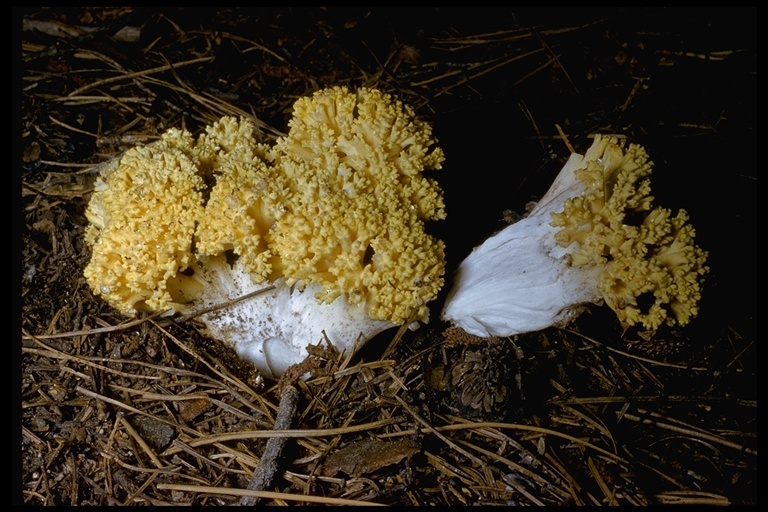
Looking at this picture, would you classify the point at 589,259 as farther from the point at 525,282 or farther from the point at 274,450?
the point at 274,450

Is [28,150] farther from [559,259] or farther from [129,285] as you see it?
[559,259]

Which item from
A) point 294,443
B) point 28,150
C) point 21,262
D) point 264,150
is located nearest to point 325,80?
point 264,150

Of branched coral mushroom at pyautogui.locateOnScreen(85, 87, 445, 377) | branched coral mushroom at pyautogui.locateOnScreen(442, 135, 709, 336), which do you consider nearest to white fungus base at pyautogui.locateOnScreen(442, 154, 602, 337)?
branched coral mushroom at pyautogui.locateOnScreen(442, 135, 709, 336)

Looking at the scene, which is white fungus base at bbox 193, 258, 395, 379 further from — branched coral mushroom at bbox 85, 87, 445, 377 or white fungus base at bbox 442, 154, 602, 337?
white fungus base at bbox 442, 154, 602, 337

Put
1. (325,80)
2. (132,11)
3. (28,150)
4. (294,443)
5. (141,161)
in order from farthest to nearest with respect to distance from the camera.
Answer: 1. (132,11)
2. (325,80)
3. (28,150)
4. (141,161)
5. (294,443)

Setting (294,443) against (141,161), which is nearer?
(294,443)

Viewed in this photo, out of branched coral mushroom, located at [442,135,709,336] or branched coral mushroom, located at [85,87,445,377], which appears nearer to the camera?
branched coral mushroom, located at [442,135,709,336]
